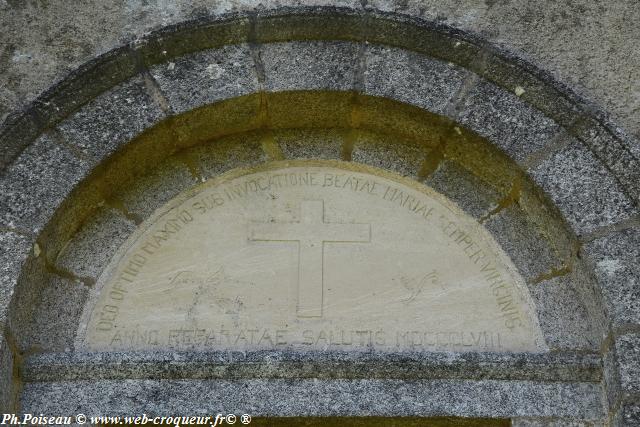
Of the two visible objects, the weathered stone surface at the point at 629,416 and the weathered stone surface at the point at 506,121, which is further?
the weathered stone surface at the point at 506,121

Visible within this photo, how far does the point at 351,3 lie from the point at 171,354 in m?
1.92

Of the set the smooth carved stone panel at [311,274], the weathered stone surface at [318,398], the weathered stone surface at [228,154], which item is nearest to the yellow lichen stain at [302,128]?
the weathered stone surface at [228,154]

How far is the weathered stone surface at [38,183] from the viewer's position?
14.7 ft

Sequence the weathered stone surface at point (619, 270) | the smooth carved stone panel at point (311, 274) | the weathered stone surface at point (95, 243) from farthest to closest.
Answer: the weathered stone surface at point (95, 243), the smooth carved stone panel at point (311, 274), the weathered stone surface at point (619, 270)

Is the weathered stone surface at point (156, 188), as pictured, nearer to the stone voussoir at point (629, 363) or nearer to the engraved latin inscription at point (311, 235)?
the engraved latin inscription at point (311, 235)

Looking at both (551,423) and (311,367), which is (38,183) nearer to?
(311,367)

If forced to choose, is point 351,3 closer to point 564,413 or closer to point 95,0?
Answer: point 95,0

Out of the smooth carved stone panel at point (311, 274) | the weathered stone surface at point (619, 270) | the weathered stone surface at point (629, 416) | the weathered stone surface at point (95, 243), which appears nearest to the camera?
the weathered stone surface at point (629, 416)

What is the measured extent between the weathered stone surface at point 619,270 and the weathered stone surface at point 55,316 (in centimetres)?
234

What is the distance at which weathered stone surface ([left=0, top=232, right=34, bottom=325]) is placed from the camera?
431cm

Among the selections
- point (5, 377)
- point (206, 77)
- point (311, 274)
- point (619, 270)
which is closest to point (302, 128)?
point (206, 77)

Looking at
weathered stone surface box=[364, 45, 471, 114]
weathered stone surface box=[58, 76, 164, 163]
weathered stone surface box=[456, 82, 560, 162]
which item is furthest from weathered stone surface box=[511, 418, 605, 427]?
weathered stone surface box=[58, 76, 164, 163]

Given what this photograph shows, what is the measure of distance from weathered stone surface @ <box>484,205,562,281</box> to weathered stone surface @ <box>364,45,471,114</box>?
23.9 inches

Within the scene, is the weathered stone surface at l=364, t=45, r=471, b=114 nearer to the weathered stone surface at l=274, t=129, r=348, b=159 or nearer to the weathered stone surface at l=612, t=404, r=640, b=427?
the weathered stone surface at l=274, t=129, r=348, b=159
